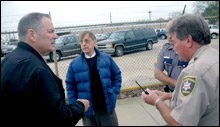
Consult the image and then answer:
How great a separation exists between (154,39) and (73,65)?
1231 cm

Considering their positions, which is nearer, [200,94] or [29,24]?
[200,94]

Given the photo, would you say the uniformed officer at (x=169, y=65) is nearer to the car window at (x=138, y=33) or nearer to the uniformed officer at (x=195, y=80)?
the uniformed officer at (x=195, y=80)

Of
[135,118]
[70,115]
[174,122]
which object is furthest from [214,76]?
[135,118]

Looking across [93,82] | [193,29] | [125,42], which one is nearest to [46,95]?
[193,29]

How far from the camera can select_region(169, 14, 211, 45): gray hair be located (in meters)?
1.52

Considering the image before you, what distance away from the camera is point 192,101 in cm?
131

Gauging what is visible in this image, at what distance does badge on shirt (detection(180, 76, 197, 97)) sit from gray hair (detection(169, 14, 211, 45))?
1.19ft

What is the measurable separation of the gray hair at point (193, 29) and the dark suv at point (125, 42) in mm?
10792

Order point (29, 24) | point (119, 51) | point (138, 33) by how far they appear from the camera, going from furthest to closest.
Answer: point (138, 33)
point (119, 51)
point (29, 24)

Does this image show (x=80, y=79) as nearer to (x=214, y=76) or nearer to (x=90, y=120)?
(x=90, y=120)

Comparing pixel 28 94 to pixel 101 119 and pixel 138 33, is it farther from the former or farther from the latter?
pixel 138 33

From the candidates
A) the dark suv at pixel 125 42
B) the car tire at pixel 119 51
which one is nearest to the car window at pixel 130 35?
the dark suv at pixel 125 42

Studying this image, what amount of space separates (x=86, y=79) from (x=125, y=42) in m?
10.1

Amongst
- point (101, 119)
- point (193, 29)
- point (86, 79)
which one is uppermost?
point (193, 29)
